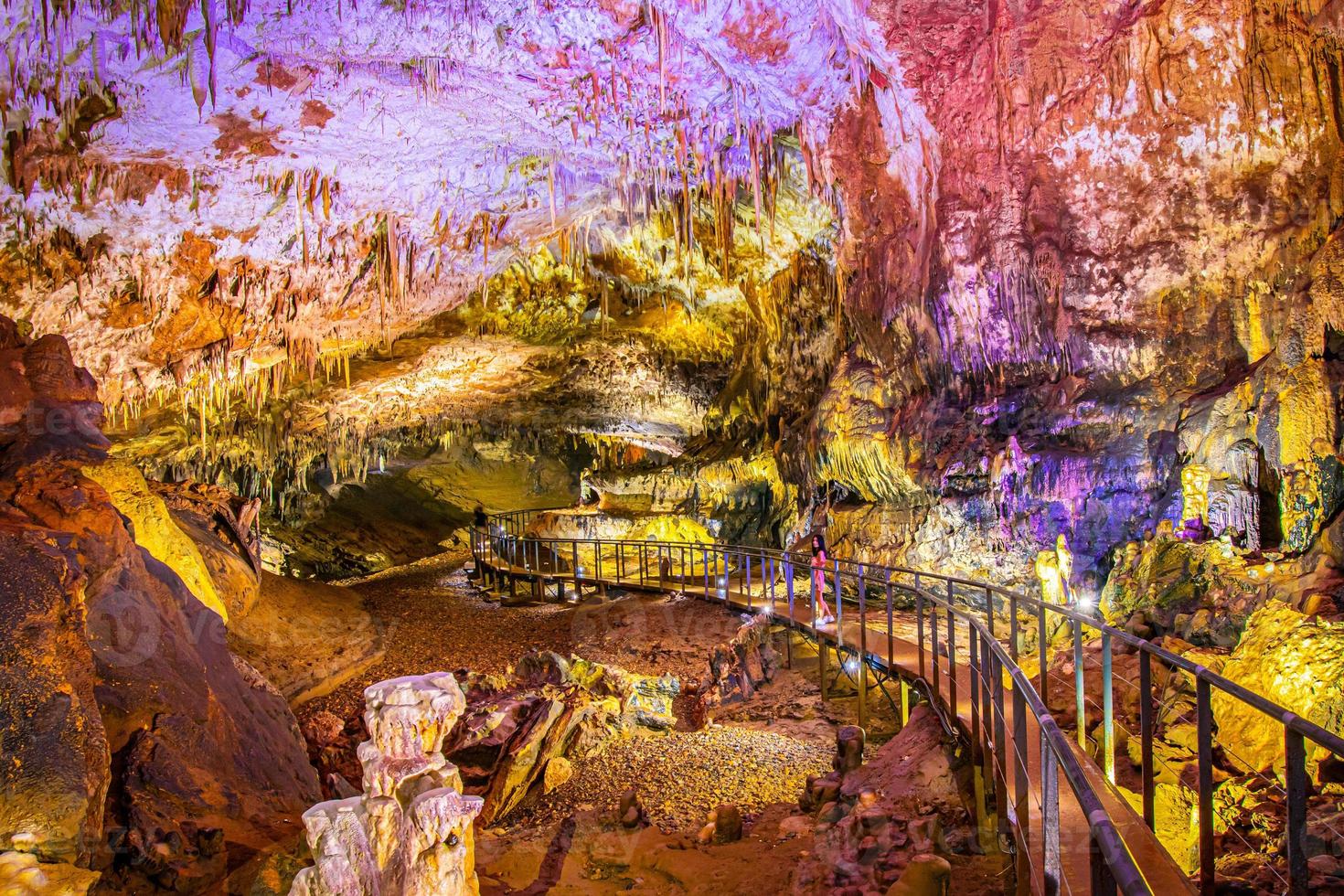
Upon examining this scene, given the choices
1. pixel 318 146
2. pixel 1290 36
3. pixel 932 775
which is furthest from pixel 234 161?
pixel 1290 36

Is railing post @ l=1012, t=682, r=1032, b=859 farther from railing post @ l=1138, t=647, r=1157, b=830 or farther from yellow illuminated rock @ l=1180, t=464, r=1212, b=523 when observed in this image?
yellow illuminated rock @ l=1180, t=464, r=1212, b=523

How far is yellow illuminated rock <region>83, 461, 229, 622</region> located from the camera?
828cm

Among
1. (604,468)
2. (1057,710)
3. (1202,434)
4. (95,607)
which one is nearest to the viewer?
(95,607)

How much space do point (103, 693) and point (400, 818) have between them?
3048 mm

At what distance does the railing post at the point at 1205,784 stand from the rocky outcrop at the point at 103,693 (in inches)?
204

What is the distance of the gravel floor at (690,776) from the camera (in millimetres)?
5949

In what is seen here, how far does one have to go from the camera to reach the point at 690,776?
21.2 feet

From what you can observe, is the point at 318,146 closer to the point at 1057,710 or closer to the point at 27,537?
the point at 27,537

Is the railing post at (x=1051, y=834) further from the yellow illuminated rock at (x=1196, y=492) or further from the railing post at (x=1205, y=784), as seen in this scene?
the yellow illuminated rock at (x=1196, y=492)

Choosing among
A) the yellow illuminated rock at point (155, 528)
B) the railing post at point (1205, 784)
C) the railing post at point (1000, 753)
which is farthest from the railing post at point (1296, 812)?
the yellow illuminated rock at point (155, 528)

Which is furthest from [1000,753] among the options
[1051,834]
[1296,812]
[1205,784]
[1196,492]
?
[1196,492]

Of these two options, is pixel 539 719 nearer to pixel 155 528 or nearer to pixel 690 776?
pixel 690 776

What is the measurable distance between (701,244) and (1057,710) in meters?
7.72

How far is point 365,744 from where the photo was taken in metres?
3.97
